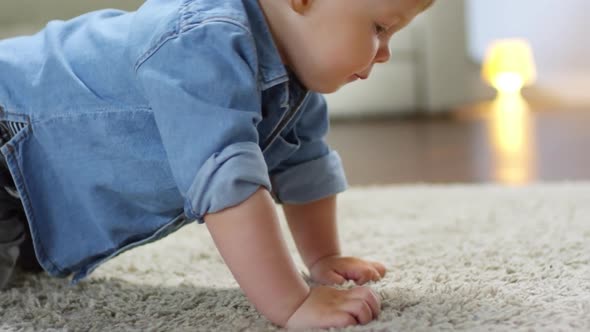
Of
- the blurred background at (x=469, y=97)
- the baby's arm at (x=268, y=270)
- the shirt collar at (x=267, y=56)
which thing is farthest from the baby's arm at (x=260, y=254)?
the blurred background at (x=469, y=97)

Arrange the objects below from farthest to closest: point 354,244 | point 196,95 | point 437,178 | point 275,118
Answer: point 437,178 < point 354,244 < point 275,118 < point 196,95

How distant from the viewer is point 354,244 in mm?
980

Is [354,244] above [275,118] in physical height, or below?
below

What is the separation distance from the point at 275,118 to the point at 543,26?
298 centimetres

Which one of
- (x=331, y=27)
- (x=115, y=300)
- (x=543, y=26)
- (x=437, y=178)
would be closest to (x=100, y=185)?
(x=115, y=300)

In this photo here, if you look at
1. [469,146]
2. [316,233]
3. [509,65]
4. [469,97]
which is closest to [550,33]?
[509,65]

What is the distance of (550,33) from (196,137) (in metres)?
3.11

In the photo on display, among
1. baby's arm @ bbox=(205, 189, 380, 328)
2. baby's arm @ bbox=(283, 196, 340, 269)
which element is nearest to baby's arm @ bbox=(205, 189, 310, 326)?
baby's arm @ bbox=(205, 189, 380, 328)

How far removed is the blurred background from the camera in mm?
1700

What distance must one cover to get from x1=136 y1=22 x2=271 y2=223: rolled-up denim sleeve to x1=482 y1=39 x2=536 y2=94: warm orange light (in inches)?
111

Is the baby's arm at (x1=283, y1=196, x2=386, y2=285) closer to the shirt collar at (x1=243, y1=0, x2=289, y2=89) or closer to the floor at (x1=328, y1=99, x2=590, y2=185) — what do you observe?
the shirt collar at (x1=243, y1=0, x2=289, y2=89)

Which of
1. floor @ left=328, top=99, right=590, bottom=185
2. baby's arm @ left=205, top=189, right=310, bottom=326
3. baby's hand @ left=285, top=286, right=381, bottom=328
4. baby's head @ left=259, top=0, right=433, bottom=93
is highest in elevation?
baby's head @ left=259, top=0, right=433, bottom=93

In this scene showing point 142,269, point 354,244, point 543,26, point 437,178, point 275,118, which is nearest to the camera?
point 275,118

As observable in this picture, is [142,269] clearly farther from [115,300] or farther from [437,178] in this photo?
[437,178]
